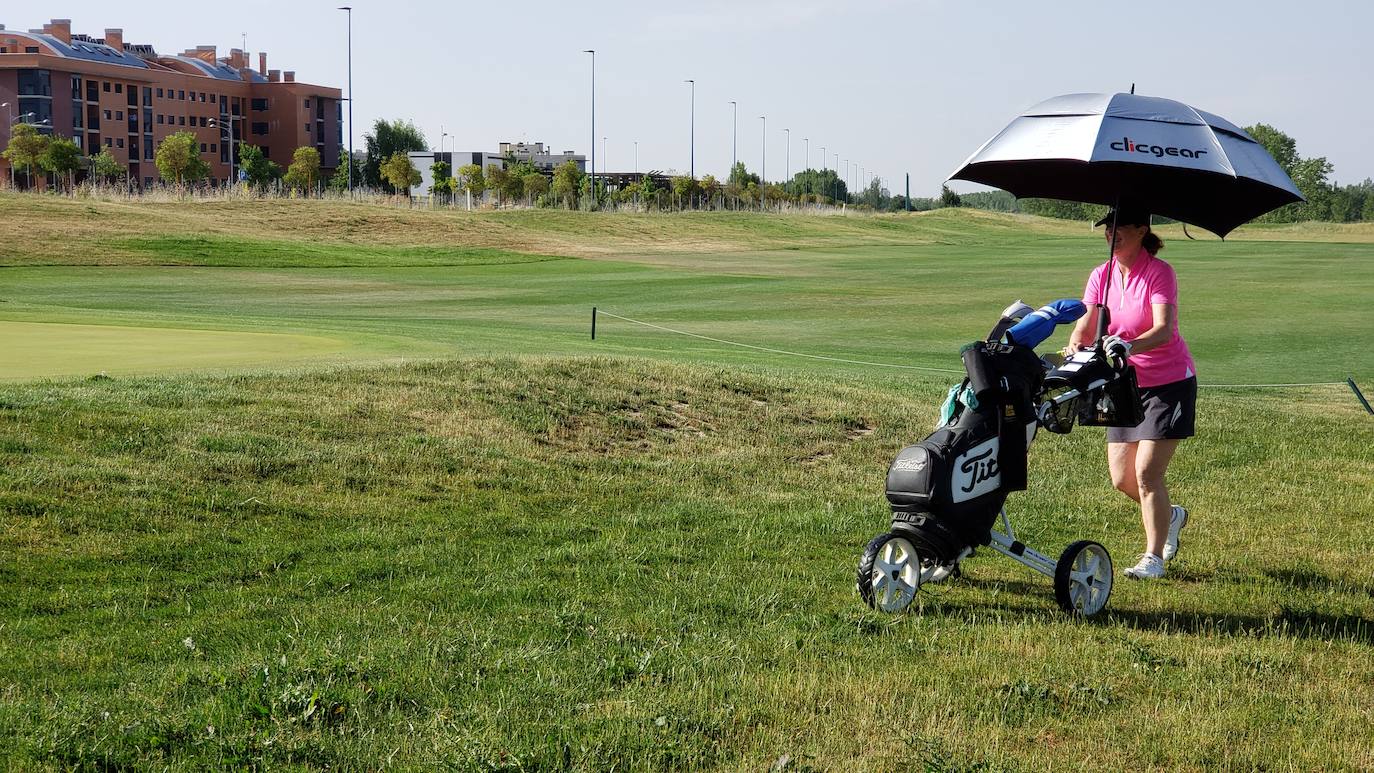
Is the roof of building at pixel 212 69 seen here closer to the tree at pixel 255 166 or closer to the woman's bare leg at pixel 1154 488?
the tree at pixel 255 166

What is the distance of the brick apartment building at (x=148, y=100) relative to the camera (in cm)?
10912

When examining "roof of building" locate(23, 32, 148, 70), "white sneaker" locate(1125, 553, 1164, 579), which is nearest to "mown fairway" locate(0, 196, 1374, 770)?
"white sneaker" locate(1125, 553, 1164, 579)

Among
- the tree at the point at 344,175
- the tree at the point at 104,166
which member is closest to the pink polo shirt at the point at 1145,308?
the tree at the point at 104,166

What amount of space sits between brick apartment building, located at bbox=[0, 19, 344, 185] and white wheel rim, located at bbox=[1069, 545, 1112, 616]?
111m

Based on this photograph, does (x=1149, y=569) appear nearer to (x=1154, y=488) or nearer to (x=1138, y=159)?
(x=1154, y=488)

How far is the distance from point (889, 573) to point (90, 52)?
13108cm

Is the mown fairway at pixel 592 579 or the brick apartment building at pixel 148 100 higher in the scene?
the brick apartment building at pixel 148 100

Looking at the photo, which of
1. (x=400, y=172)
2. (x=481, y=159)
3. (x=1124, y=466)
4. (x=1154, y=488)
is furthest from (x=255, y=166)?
(x=1154, y=488)

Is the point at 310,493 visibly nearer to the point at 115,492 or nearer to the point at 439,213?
the point at 115,492

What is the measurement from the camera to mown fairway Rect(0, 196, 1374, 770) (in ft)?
15.7

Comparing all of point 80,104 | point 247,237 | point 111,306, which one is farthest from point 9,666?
point 80,104

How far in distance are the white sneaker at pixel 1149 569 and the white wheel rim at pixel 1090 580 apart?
2.52 ft

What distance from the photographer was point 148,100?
12169cm

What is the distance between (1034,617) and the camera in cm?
664
